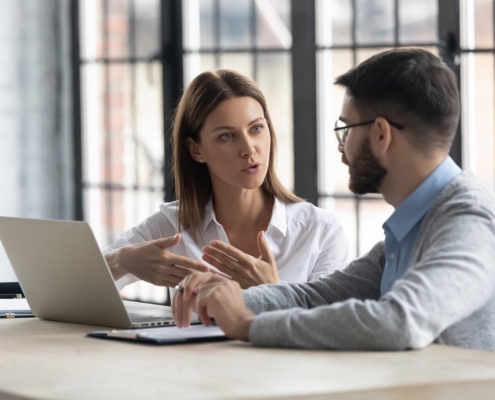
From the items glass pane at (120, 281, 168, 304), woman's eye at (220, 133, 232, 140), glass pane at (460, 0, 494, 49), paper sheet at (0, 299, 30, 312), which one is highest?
glass pane at (460, 0, 494, 49)

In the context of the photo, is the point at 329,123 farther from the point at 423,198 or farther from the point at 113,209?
the point at 423,198

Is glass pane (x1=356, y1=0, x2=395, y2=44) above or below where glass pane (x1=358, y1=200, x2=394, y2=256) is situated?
above

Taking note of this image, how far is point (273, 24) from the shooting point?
4062mm

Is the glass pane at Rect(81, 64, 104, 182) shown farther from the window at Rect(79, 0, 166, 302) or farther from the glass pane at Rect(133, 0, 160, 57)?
the glass pane at Rect(133, 0, 160, 57)

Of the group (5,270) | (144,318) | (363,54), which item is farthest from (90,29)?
(144,318)

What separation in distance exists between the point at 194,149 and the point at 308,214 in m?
0.41

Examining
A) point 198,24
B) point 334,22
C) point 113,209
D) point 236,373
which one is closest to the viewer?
point 236,373

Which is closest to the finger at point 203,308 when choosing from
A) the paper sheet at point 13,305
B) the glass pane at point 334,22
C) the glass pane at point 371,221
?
the paper sheet at point 13,305

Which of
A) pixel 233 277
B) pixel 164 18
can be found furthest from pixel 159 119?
pixel 233 277

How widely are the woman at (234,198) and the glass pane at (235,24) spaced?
1545 millimetres

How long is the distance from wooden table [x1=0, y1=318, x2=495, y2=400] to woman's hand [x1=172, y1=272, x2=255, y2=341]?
1.5 inches

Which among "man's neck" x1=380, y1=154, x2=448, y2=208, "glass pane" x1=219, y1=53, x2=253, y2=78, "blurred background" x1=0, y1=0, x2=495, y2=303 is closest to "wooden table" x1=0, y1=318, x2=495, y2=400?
"man's neck" x1=380, y1=154, x2=448, y2=208

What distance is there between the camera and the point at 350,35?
12.5 feet

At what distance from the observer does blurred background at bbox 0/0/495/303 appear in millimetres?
3521
